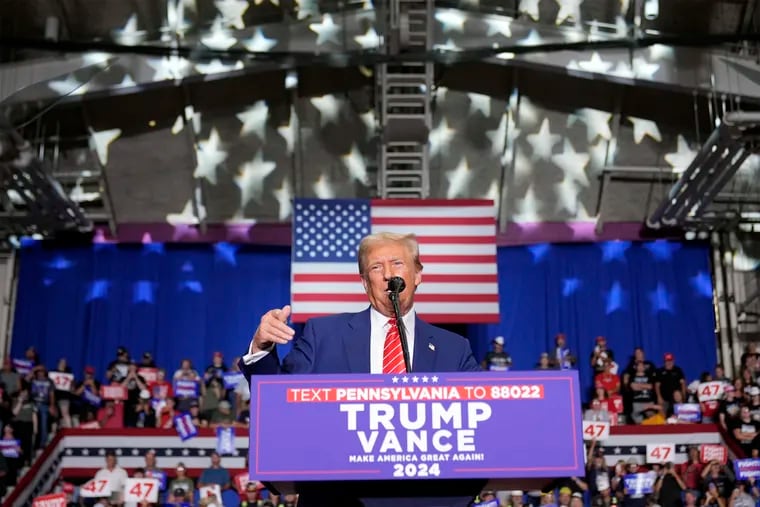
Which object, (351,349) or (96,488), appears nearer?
(351,349)

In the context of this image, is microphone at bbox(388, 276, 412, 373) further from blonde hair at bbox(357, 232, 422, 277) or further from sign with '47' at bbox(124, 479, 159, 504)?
sign with '47' at bbox(124, 479, 159, 504)

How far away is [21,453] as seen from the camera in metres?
14.7

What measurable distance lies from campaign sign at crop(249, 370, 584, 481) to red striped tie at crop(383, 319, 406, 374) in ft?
1.34

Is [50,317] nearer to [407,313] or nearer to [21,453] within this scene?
[21,453]

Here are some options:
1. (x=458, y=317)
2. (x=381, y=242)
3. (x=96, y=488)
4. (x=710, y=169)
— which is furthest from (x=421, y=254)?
(x=381, y=242)

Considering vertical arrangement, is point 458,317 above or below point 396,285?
above

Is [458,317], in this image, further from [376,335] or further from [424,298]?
[376,335]

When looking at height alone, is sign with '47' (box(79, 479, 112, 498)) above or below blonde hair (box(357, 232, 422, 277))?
below

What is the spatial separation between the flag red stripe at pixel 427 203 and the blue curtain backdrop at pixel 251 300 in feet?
12.3

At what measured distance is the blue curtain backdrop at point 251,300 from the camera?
1911 cm

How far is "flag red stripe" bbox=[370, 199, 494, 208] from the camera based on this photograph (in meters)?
16.0

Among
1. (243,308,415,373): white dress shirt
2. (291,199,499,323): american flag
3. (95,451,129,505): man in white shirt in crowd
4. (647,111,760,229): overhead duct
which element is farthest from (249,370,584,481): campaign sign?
(95,451,129,505): man in white shirt in crowd

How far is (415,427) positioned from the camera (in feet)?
8.88

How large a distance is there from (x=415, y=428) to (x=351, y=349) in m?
0.54
